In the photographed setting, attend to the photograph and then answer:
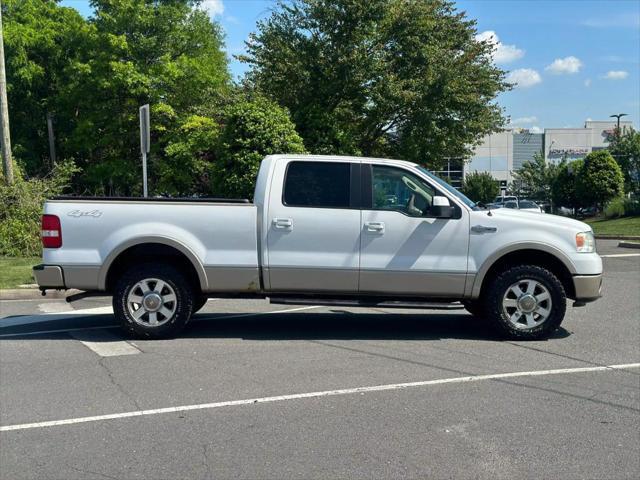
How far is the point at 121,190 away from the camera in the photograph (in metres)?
33.1

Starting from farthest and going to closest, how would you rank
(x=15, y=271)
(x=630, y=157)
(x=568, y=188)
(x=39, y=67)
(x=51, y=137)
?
(x=630, y=157) → (x=568, y=188) → (x=51, y=137) → (x=39, y=67) → (x=15, y=271)

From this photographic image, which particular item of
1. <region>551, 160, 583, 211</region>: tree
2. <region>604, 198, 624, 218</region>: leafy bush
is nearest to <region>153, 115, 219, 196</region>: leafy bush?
<region>604, 198, 624, 218</region>: leafy bush

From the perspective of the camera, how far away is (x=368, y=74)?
861 inches

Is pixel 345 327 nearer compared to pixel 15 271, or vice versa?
pixel 345 327

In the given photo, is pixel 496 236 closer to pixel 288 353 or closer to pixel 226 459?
pixel 288 353

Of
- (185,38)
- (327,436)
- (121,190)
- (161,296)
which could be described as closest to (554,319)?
(327,436)

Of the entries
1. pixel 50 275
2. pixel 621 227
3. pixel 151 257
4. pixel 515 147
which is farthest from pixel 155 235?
pixel 515 147

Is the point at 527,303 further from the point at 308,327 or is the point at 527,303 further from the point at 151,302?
the point at 151,302

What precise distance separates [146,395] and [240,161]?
42.5 ft

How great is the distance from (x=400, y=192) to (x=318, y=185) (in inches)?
37.6

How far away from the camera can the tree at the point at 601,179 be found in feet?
120

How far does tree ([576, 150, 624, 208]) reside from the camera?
36469 mm

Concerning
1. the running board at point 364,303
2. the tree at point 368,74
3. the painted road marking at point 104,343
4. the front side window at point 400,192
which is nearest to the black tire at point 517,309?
the running board at point 364,303

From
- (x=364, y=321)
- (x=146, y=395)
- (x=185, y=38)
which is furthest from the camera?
(x=185, y=38)
